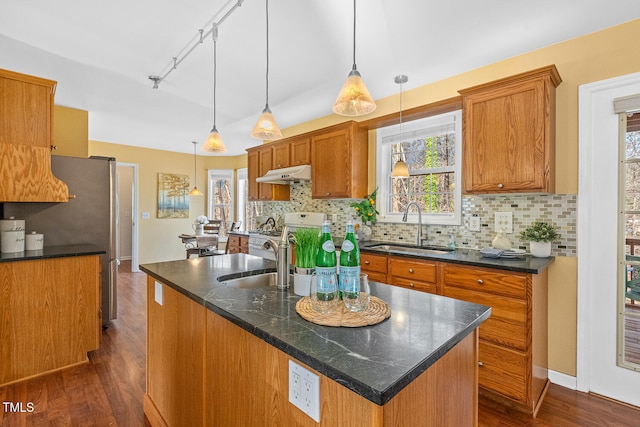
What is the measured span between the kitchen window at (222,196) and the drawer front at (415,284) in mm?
5329

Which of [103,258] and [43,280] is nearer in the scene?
[43,280]

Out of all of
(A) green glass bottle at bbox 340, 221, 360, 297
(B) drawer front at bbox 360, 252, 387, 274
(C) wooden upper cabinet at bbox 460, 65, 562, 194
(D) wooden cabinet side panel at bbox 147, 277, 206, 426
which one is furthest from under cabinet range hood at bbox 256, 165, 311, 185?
(A) green glass bottle at bbox 340, 221, 360, 297

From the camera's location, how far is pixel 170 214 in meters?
6.68

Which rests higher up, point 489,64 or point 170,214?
point 489,64

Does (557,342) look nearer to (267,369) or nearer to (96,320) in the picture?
(267,369)

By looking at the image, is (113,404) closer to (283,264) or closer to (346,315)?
(283,264)

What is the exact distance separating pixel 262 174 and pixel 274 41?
2735 mm

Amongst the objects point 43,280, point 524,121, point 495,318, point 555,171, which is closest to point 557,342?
point 495,318

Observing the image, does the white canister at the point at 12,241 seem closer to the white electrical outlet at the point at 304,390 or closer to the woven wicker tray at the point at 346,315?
the woven wicker tray at the point at 346,315

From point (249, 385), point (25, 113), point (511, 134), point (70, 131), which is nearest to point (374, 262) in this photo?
point (511, 134)

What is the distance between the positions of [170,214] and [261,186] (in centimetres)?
287

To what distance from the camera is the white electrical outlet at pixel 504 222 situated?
2559mm

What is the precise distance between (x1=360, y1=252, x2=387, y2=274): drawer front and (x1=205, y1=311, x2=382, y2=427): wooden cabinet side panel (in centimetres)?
177

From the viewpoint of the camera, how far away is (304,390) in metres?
0.85
